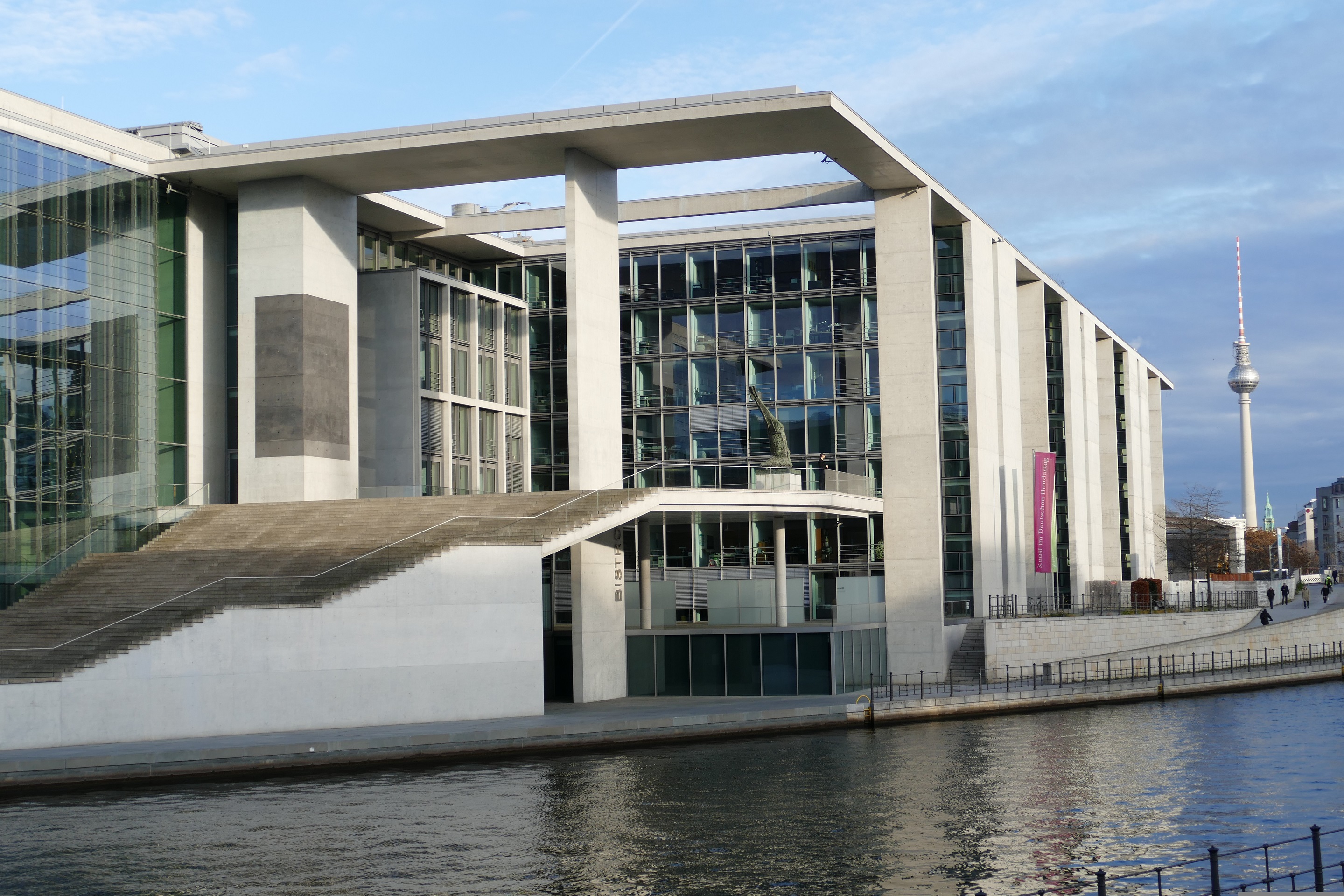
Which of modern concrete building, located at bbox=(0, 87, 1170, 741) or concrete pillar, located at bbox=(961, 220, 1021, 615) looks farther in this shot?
concrete pillar, located at bbox=(961, 220, 1021, 615)

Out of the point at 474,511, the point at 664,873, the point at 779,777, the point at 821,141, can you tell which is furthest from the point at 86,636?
the point at 821,141

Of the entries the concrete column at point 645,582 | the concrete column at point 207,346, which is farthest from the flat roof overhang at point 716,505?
the concrete column at point 207,346

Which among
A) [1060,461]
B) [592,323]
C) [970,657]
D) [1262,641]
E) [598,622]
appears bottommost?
[1262,641]

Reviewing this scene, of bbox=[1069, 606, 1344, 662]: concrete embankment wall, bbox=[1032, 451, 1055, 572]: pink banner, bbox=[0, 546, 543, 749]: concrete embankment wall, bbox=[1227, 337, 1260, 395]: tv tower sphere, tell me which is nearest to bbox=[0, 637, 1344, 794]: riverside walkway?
bbox=[0, 546, 543, 749]: concrete embankment wall

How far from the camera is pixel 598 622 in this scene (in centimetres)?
4184

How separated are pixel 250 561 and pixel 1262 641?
37.5m

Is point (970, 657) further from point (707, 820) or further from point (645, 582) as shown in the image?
point (707, 820)

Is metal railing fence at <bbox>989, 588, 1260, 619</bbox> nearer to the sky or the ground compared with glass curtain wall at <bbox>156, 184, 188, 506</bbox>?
nearer to the ground

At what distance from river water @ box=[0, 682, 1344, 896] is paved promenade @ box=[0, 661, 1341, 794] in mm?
951

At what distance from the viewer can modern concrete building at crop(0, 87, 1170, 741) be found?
41.4 meters

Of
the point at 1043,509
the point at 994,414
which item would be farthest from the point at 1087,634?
the point at 994,414

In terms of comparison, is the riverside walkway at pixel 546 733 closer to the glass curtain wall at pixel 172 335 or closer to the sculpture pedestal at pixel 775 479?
the sculpture pedestal at pixel 775 479

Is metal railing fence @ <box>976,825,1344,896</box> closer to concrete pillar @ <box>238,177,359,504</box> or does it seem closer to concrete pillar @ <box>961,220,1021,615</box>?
concrete pillar @ <box>238,177,359,504</box>

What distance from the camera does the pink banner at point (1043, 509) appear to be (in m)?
57.6
